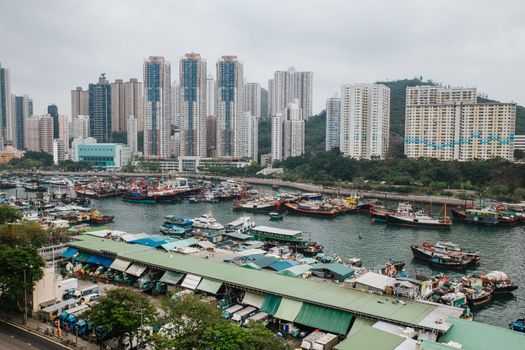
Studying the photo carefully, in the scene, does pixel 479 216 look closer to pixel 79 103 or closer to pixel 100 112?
pixel 100 112

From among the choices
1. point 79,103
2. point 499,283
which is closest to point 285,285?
point 499,283

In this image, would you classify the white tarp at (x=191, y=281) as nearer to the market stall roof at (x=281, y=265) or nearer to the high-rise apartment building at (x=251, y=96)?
the market stall roof at (x=281, y=265)

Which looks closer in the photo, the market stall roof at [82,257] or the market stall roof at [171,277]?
the market stall roof at [171,277]

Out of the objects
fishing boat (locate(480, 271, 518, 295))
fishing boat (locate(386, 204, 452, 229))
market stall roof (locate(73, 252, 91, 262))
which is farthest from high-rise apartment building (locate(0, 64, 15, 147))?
fishing boat (locate(480, 271, 518, 295))

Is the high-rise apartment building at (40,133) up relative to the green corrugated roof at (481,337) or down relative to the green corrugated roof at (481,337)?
up

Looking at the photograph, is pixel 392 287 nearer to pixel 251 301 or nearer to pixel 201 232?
pixel 251 301

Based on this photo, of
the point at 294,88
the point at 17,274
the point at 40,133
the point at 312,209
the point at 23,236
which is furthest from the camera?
the point at 294,88

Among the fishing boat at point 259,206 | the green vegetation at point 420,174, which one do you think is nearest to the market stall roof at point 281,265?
the fishing boat at point 259,206

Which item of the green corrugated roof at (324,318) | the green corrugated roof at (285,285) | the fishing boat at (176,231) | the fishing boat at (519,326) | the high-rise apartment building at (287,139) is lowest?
the fishing boat at (519,326)
